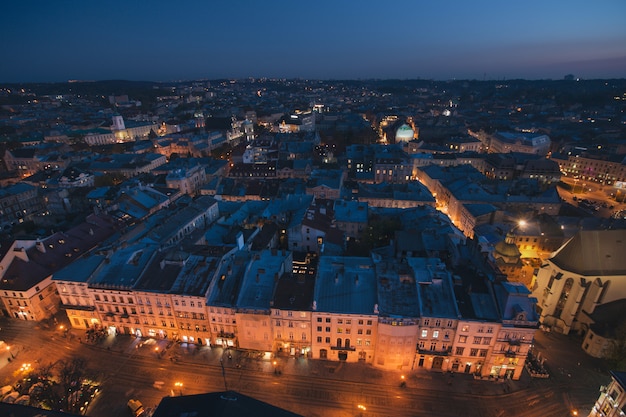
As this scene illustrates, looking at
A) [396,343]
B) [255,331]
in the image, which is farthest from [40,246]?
[396,343]

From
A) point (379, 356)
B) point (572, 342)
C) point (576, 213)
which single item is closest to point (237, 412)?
point (379, 356)

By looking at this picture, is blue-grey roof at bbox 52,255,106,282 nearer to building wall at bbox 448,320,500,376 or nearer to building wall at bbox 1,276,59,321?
building wall at bbox 1,276,59,321

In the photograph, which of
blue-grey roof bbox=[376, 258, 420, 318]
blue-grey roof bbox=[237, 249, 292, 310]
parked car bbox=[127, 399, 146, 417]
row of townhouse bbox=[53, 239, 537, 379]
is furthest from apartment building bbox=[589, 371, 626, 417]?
parked car bbox=[127, 399, 146, 417]

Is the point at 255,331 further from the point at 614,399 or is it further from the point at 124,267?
the point at 614,399

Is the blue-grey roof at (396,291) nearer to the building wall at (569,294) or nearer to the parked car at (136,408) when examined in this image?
the building wall at (569,294)

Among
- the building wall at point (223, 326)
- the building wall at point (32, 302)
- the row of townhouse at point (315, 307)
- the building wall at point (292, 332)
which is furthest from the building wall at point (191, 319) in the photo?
the building wall at point (32, 302)

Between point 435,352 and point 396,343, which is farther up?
point 396,343
